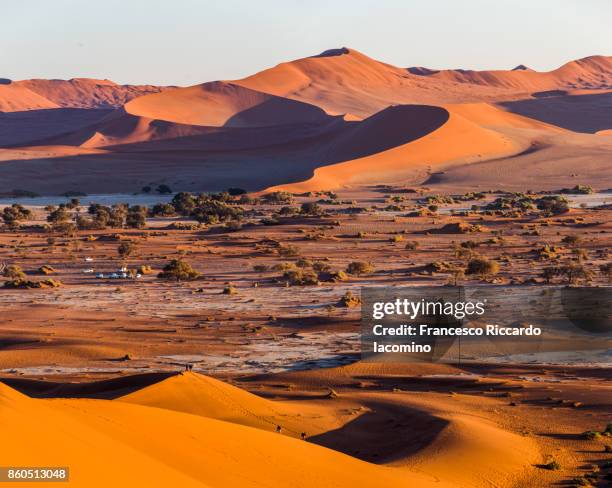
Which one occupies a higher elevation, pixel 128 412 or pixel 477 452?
pixel 128 412

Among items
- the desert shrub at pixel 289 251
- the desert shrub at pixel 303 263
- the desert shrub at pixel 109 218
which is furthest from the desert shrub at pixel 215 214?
the desert shrub at pixel 303 263

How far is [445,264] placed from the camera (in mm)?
33281

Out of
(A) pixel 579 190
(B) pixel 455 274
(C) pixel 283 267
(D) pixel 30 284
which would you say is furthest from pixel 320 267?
(A) pixel 579 190

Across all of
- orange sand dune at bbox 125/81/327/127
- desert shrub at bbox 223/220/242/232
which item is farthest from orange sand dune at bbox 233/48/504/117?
desert shrub at bbox 223/220/242/232

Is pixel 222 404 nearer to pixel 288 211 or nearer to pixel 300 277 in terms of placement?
pixel 300 277

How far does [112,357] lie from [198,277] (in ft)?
37.7

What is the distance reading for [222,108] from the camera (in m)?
156

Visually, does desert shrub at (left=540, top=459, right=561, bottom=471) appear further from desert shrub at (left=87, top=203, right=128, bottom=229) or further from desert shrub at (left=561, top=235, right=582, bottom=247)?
desert shrub at (left=87, top=203, right=128, bottom=229)

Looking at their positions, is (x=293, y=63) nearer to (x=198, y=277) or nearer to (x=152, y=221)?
(x=152, y=221)

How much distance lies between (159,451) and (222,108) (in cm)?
14715

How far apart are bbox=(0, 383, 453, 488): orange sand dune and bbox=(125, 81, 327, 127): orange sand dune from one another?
5043 inches

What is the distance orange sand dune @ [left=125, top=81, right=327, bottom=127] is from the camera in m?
146

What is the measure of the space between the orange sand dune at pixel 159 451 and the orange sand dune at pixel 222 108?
128080mm

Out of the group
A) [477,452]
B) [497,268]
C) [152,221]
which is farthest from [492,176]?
[477,452]
